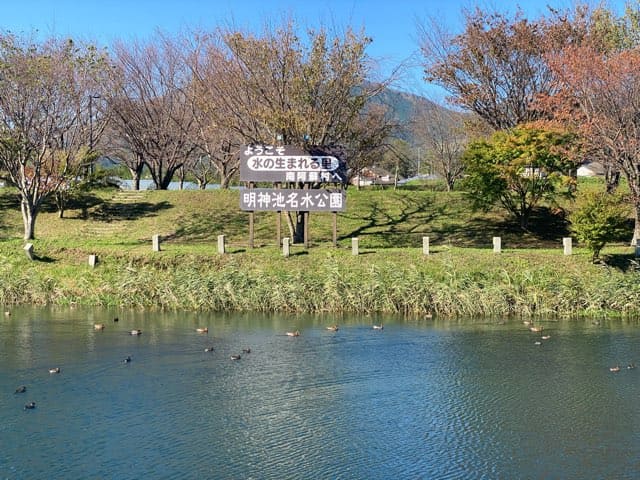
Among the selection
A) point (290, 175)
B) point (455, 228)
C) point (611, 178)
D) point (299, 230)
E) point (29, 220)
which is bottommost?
point (299, 230)

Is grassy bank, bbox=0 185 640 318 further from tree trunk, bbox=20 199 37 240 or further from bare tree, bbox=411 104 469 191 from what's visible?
bare tree, bbox=411 104 469 191

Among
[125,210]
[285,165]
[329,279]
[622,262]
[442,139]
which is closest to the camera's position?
[329,279]

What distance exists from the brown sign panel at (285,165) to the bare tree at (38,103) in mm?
7229

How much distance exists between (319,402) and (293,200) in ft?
48.4

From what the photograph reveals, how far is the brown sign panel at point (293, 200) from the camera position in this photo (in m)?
28.2

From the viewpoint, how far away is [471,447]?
39.7 feet

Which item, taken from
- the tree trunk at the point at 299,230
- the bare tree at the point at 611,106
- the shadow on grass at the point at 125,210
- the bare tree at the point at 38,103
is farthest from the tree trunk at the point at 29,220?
the bare tree at the point at 611,106

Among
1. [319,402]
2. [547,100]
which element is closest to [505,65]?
[547,100]

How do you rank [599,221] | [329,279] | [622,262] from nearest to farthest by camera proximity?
[329,279], [599,221], [622,262]

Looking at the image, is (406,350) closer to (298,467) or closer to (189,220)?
(298,467)

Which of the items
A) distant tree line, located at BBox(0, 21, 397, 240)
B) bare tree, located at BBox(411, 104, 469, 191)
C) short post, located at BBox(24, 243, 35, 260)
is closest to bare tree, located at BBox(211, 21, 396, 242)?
distant tree line, located at BBox(0, 21, 397, 240)

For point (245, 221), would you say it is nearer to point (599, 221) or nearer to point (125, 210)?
point (125, 210)

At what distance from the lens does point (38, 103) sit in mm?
28344

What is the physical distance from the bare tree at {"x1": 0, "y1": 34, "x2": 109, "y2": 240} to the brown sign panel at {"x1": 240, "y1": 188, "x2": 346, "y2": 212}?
7.88 m
